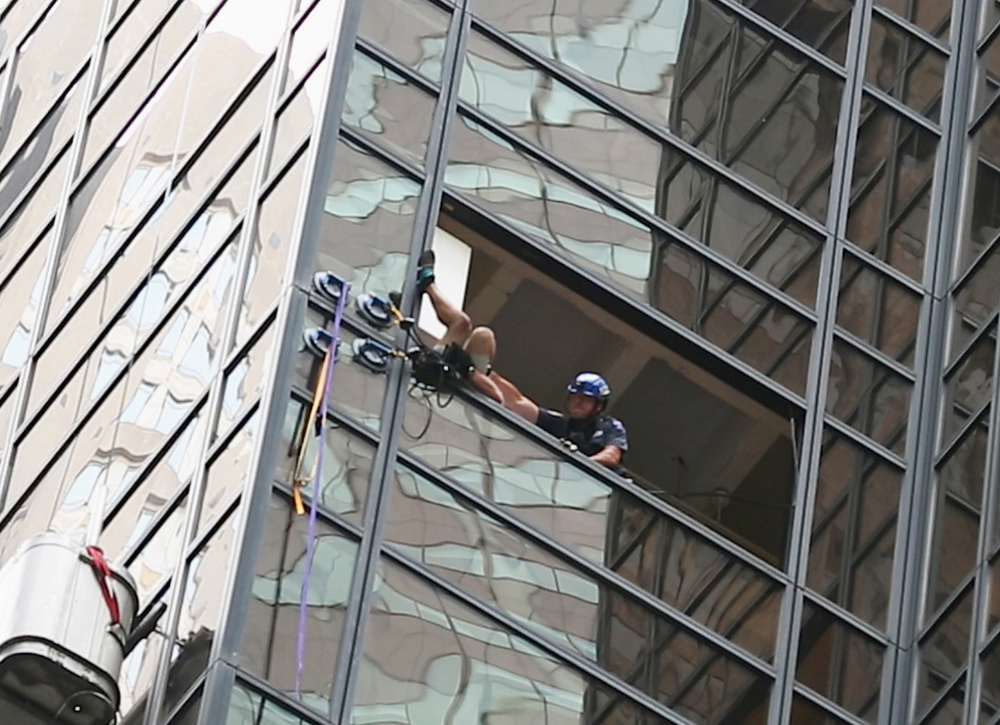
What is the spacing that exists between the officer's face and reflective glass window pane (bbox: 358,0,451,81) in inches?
101

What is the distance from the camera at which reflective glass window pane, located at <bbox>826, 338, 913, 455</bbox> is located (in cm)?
2622

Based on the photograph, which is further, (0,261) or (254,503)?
(0,261)

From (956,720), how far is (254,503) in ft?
19.8

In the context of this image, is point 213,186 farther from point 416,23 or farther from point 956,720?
point 956,720

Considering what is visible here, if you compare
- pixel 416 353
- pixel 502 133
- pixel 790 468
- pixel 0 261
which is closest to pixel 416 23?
pixel 502 133

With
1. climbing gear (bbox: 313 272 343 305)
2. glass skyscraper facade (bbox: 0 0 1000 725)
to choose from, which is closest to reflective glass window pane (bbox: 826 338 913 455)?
glass skyscraper facade (bbox: 0 0 1000 725)

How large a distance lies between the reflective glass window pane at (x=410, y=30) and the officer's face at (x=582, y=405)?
8.43ft

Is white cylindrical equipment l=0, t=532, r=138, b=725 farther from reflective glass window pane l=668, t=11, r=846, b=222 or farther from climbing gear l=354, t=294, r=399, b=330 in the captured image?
reflective glass window pane l=668, t=11, r=846, b=222

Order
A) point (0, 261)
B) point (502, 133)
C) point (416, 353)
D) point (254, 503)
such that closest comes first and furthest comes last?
1. point (254, 503)
2. point (416, 353)
3. point (502, 133)
4. point (0, 261)

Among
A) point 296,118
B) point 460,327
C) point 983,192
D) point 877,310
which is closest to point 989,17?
point 983,192

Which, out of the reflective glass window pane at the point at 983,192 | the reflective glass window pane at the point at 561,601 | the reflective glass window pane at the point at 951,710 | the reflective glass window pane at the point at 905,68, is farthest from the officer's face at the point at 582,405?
the reflective glass window pane at the point at 905,68

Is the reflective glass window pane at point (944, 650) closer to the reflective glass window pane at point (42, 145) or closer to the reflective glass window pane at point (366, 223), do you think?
the reflective glass window pane at point (366, 223)

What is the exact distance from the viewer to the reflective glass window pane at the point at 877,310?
2677 cm

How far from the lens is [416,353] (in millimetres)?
23375
